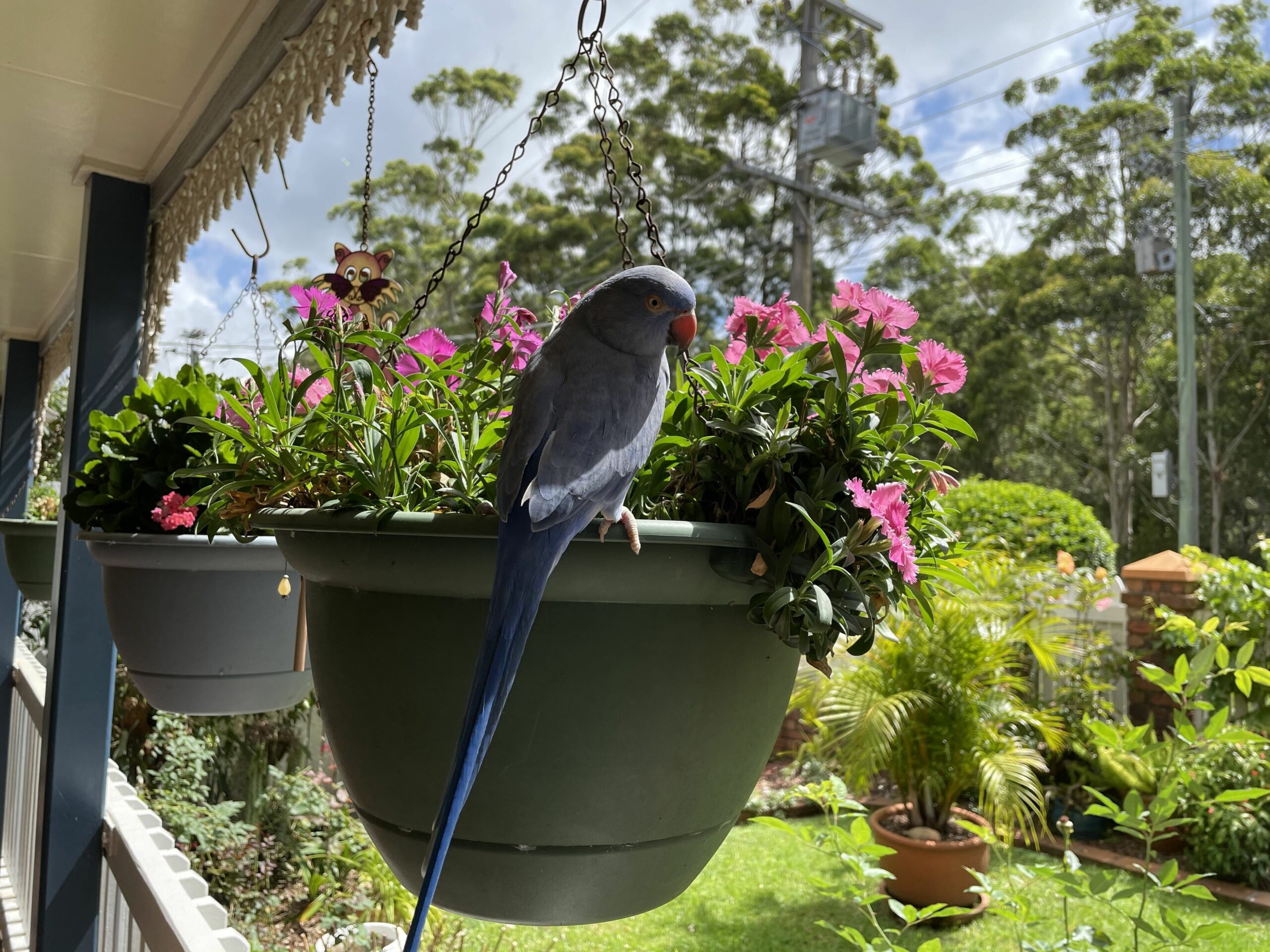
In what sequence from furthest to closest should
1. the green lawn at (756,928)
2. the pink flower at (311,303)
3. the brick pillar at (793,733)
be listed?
the brick pillar at (793,733), the green lawn at (756,928), the pink flower at (311,303)

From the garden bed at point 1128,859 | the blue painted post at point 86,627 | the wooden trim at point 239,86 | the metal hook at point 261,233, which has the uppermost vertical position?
the wooden trim at point 239,86

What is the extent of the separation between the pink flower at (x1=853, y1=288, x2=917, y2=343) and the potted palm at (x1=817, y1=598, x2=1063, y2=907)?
117 inches

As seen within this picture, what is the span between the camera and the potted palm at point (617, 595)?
0.47 meters

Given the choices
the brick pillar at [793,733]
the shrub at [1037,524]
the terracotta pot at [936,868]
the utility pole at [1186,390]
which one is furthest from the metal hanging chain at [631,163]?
the utility pole at [1186,390]

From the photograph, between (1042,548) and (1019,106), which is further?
(1019,106)

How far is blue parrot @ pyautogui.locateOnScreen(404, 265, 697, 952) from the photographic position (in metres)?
0.40

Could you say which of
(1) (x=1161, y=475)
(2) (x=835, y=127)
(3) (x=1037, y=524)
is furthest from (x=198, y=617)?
(2) (x=835, y=127)

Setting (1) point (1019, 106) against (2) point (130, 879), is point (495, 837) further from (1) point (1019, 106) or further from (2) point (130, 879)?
(1) point (1019, 106)

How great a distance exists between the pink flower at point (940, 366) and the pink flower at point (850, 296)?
0.05 metres

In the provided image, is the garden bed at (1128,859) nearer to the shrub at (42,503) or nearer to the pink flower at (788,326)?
the pink flower at (788,326)

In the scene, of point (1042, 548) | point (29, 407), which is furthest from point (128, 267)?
point (1042, 548)

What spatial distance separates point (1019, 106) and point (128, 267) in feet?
45.9

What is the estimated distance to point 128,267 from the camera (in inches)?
70.9

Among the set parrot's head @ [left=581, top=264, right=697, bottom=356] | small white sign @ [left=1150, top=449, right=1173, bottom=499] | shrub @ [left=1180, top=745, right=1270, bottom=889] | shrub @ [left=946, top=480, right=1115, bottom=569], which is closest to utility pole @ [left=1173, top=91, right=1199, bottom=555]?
small white sign @ [left=1150, top=449, right=1173, bottom=499]
